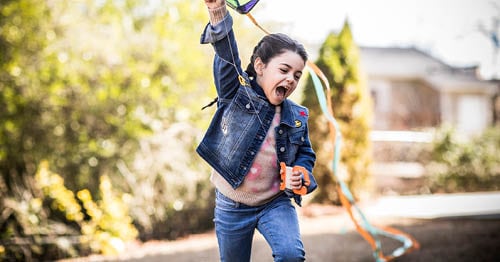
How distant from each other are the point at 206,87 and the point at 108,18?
1.47 m

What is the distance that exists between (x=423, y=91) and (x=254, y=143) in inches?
949

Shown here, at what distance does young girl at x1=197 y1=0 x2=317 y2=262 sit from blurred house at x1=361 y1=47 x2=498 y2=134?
20.7m

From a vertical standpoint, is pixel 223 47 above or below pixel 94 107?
above

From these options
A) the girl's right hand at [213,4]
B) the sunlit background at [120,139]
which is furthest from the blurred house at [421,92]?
the girl's right hand at [213,4]

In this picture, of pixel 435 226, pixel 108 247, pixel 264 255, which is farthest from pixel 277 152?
pixel 435 226

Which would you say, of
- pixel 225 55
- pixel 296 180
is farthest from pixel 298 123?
pixel 225 55

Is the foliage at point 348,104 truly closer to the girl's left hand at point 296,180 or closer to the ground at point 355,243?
the ground at point 355,243

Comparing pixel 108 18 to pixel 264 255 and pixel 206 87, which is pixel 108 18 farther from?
pixel 264 255

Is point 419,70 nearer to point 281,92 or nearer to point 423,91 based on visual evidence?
point 423,91

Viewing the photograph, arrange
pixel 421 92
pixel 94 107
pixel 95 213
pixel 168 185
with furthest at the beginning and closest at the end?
pixel 421 92
pixel 168 185
pixel 94 107
pixel 95 213

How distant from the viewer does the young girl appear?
2.32 meters

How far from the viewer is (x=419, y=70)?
83.5 feet

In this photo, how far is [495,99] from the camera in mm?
20531

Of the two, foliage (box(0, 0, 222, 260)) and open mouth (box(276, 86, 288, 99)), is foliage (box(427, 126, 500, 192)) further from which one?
open mouth (box(276, 86, 288, 99))
